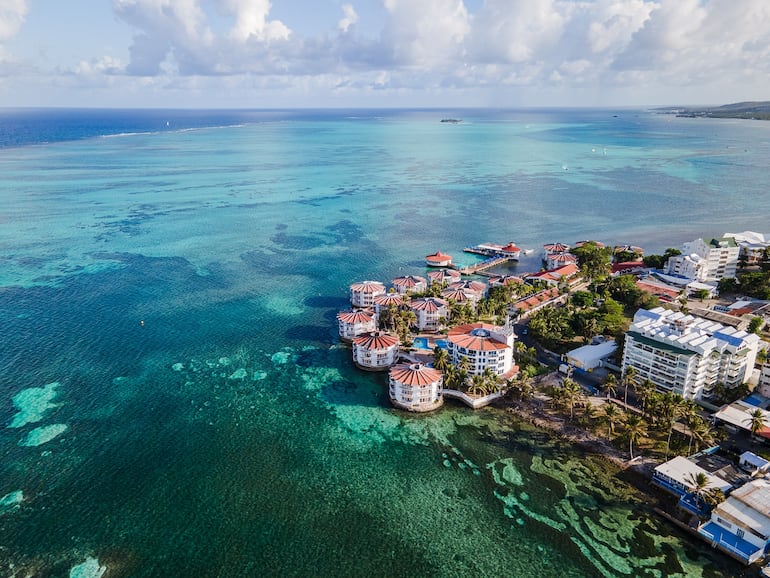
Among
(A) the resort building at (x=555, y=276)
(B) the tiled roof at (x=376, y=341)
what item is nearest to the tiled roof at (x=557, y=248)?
(A) the resort building at (x=555, y=276)

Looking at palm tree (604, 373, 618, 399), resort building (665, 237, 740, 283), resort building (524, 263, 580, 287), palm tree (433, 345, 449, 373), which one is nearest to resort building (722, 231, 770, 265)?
resort building (665, 237, 740, 283)

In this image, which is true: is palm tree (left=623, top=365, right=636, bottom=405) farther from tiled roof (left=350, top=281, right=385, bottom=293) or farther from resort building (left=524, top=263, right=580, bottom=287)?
tiled roof (left=350, top=281, right=385, bottom=293)

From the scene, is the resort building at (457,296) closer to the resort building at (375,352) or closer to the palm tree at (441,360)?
the resort building at (375,352)

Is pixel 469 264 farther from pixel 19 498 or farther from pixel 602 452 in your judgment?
pixel 19 498

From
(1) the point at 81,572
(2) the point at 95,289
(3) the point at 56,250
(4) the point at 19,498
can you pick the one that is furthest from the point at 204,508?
(3) the point at 56,250

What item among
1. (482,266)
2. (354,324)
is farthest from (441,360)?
(482,266)
